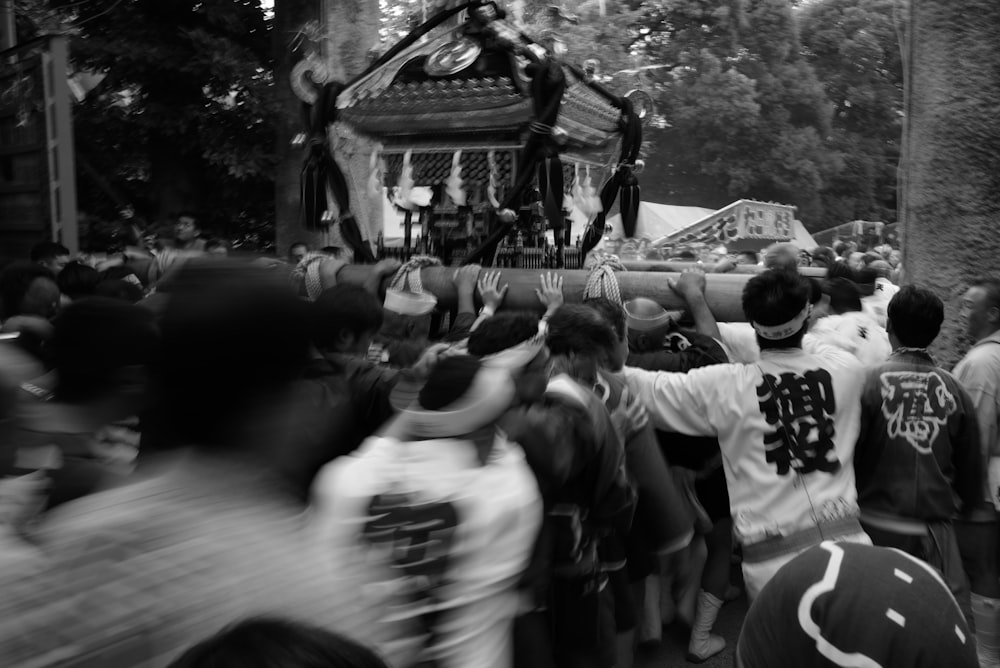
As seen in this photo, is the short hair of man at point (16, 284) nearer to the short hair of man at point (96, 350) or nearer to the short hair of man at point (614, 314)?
the short hair of man at point (96, 350)

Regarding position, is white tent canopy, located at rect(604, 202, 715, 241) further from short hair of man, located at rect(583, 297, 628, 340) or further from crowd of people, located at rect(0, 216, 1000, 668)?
short hair of man, located at rect(583, 297, 628, 340)

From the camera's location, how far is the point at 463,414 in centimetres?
182

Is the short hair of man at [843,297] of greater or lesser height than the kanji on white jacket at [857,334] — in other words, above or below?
above

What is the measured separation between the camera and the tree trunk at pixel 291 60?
9.28 meters

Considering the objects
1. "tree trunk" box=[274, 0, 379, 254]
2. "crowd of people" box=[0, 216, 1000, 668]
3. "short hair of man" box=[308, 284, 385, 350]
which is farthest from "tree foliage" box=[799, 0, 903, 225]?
"short hair of man" box=[308, 284, 385, 350]

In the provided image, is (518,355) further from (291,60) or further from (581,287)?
(291,60)

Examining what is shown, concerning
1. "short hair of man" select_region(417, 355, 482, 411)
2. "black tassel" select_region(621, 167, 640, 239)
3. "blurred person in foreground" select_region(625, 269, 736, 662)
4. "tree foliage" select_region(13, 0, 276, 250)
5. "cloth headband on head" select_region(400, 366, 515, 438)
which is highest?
"tree foliage" select_region(13, 0, 276, 250)

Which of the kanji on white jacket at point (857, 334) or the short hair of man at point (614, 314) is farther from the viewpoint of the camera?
the kanji on white jacket at point (857, 334)

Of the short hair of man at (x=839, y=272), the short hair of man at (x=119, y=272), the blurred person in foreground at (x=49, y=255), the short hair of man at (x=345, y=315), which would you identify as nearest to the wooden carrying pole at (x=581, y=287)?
the short hair of man at (x=839, y=272)

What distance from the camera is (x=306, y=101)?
621cm

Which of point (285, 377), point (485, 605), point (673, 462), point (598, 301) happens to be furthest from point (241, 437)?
point (673, 462)

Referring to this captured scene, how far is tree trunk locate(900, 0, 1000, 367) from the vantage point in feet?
15.5

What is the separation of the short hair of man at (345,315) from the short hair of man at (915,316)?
6.32 feet

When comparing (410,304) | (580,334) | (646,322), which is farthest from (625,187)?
(580,334)
